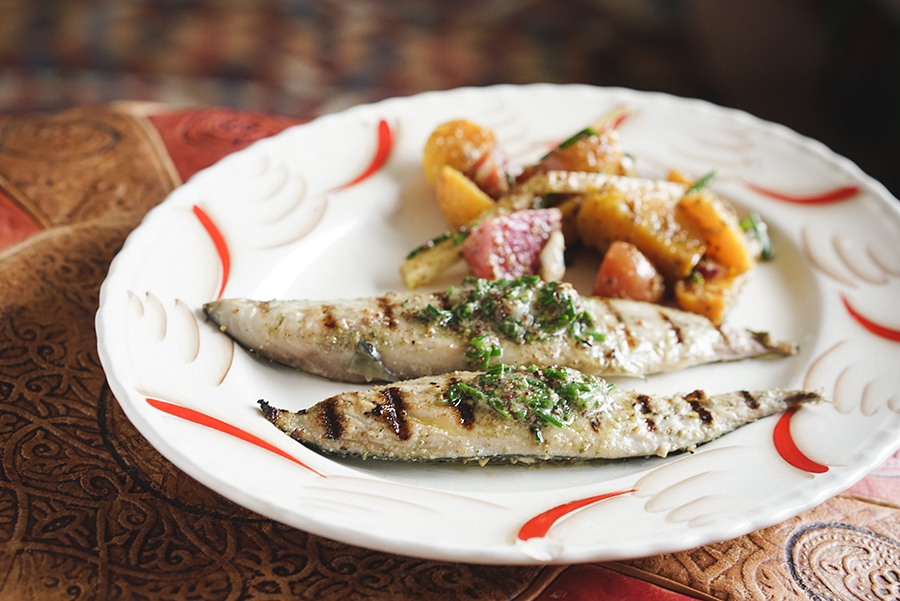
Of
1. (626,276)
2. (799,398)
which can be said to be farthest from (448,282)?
(799,398)

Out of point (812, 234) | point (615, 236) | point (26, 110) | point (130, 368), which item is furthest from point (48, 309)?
point (26, 110)

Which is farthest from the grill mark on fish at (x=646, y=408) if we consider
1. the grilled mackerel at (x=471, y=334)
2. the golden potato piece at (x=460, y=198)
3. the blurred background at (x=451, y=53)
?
the blurred background at (x=451, y=53)

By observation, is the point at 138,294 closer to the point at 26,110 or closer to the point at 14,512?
the point at 14,512

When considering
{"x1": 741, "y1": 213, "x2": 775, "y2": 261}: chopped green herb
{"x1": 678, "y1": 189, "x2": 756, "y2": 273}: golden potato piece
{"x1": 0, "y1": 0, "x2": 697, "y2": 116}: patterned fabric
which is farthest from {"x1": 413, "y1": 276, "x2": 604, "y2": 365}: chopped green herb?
{"x1": 0, "y1": 0, "x2": 697, "y2": 116}: patterned fabric

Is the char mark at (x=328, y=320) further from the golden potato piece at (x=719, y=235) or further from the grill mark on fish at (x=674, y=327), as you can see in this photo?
the golden potato piece at (x=719, y=235)

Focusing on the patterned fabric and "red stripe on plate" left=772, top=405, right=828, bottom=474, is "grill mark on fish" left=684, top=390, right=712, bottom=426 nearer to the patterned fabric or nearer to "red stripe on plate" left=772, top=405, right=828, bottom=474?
"red stripe on plate" left=772, top=405, right=828, bottom=474

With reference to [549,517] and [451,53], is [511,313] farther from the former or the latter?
[451,53]
